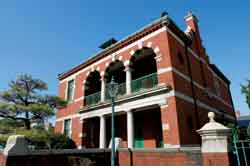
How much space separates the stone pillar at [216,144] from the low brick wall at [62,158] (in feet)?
17.3

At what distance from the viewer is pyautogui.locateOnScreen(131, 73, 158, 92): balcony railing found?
12328 millimetres

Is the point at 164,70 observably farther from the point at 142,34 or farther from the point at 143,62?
the point at 143,62

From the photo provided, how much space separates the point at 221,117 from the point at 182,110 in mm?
8790

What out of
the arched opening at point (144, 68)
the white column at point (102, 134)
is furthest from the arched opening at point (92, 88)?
the arched opening at point (144, 68)

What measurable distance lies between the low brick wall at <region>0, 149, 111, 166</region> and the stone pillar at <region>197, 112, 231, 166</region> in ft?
17.3

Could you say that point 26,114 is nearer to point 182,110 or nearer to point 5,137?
point 5,137

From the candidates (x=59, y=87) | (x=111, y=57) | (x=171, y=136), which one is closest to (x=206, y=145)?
(x=171, y=136)

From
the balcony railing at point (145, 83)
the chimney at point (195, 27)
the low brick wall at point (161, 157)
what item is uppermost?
the chimney at point (195, 27)

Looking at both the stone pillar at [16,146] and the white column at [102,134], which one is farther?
the white column at [102,134]

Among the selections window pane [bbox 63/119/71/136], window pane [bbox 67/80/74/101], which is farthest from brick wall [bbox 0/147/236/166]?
window pane [bbox 67/80/74/101]

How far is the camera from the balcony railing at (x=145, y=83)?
40.4 feet

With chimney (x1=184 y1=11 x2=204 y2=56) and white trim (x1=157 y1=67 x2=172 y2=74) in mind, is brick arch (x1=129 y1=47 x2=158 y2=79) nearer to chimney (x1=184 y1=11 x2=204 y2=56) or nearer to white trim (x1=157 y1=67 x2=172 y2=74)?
white trim (x1=157 y1=67 x2=172 y2=74)

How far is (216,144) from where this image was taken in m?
4.70

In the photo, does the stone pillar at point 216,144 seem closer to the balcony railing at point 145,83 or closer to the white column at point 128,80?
the balcony railing at point 145,83
